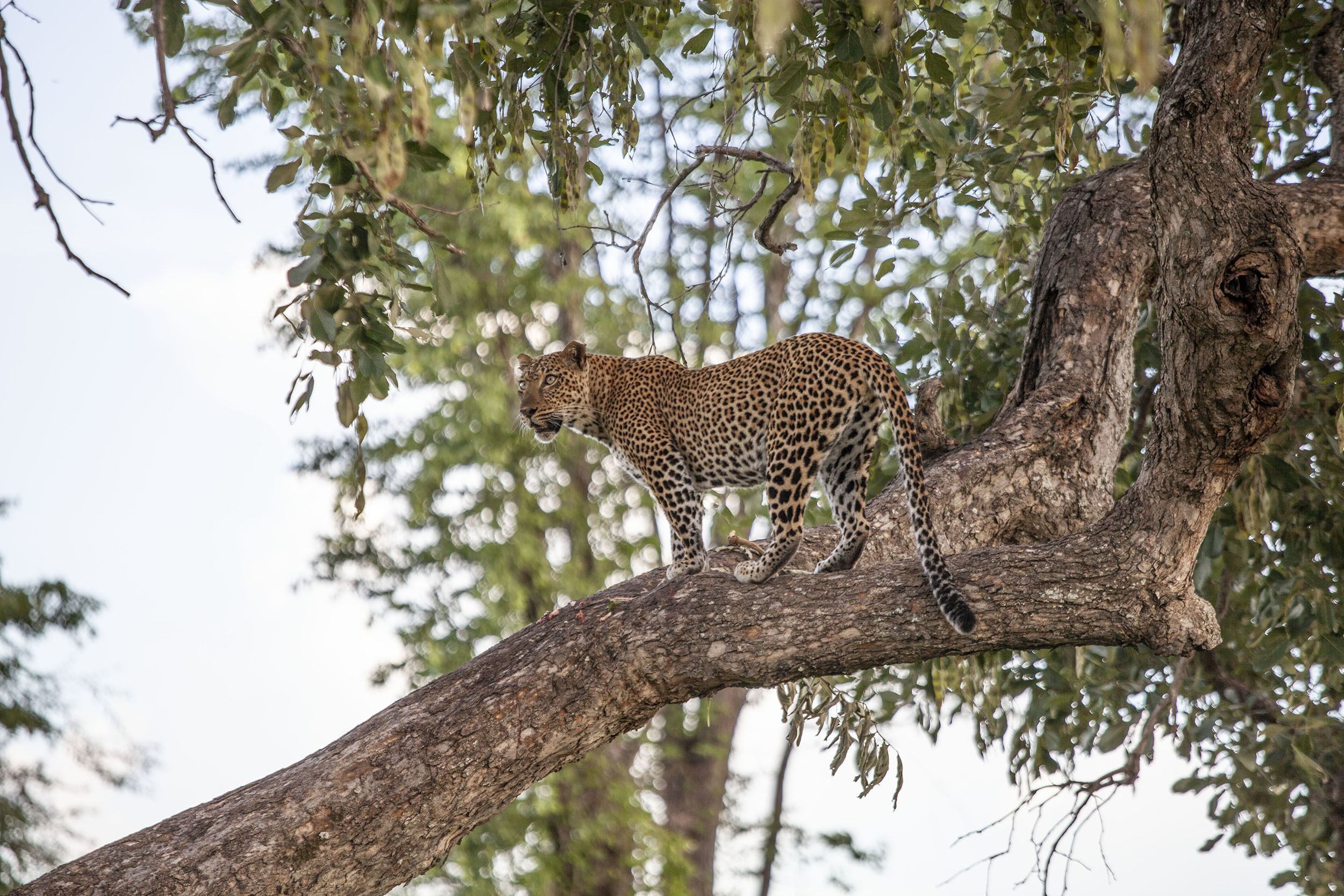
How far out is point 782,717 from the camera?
6.13 metres

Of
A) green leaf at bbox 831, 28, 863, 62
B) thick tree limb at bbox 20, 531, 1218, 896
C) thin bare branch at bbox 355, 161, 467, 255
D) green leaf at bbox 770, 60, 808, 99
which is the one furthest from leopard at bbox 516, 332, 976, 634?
thin bare branch at bbox 355, 161, 467, 255

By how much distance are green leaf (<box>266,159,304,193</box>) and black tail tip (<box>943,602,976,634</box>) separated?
2.63 meters

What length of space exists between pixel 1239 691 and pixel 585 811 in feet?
23.2

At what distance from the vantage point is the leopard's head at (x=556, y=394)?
6.20 meters

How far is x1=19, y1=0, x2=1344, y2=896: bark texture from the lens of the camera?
4.12m

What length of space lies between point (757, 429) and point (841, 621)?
3.87 ft

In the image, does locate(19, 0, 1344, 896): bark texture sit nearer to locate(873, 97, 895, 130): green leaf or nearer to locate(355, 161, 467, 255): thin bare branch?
locate(873, 97, 895, 130): green leaf

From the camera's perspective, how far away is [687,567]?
5.46 meters

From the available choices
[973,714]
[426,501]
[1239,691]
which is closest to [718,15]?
[973,714]

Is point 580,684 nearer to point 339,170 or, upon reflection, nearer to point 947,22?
point 339,170

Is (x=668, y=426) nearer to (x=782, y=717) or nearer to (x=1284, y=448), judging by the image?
(x=782, y=717)

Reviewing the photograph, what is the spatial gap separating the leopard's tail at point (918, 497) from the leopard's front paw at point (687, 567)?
103cm

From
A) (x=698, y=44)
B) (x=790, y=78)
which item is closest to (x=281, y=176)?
(x=790, y=78)

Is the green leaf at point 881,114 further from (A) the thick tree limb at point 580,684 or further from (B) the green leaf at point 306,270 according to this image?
(B) the green leaf at point 306,270
